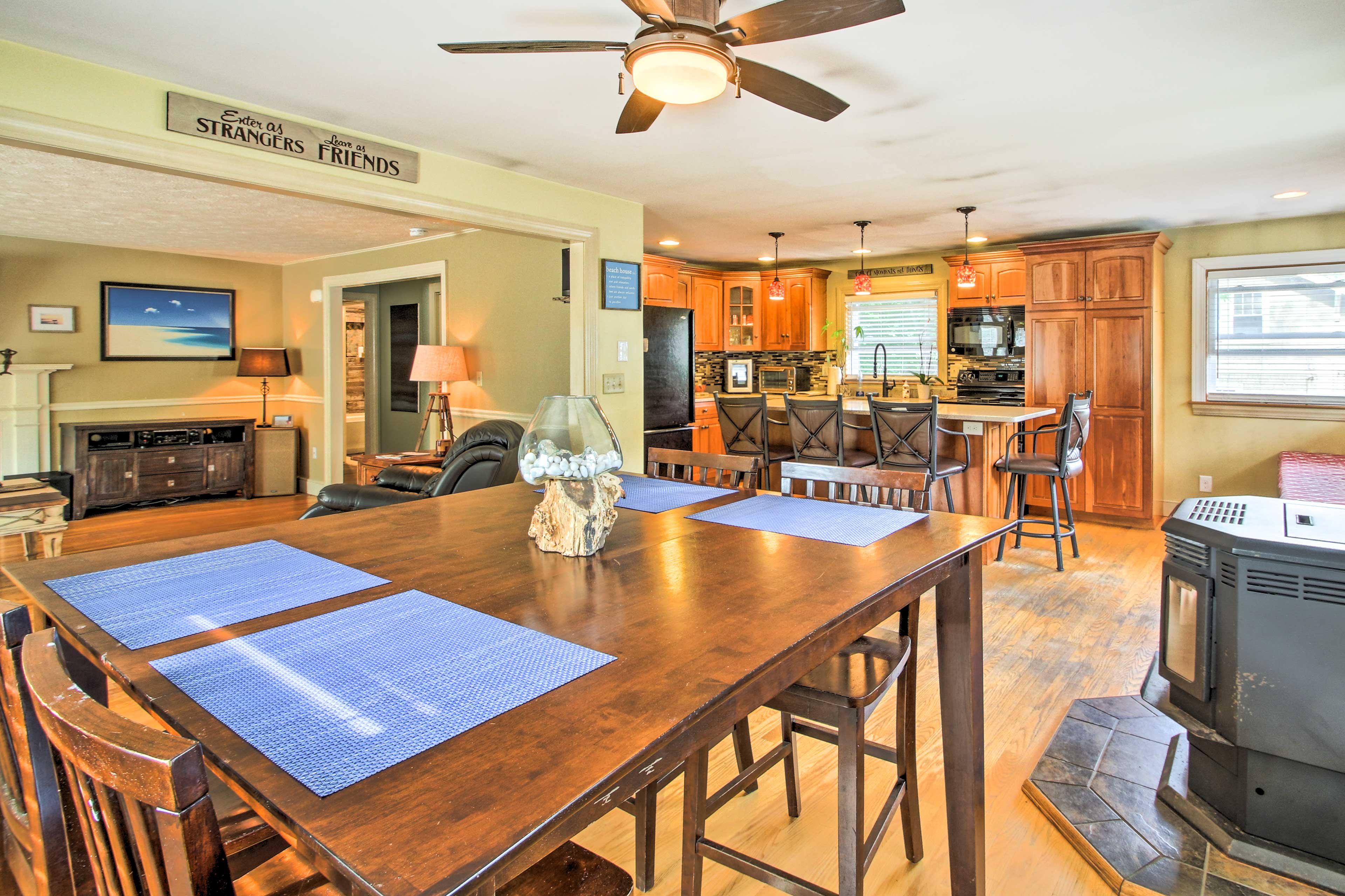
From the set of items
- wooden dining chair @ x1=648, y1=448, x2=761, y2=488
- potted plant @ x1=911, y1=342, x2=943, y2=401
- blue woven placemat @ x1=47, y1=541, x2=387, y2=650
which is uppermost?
potted plant @ x1=911, y1=342, x2=943, y2=401

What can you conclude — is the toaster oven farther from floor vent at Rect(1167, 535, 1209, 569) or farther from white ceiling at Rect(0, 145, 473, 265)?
floor vent at Rect(1167, 535, 1209, 569)

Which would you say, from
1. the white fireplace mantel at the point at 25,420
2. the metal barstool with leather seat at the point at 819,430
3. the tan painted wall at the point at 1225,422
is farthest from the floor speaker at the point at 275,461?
the tan painted wall at the point at 1225,422

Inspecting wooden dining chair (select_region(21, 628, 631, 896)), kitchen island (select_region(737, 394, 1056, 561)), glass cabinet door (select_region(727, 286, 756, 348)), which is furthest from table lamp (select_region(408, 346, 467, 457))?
wooden dining chair (select_region(21, 628, 631, 896))

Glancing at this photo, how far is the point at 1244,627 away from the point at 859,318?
6180 millimetres

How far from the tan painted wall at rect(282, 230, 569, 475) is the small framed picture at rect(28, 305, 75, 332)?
7.89ft

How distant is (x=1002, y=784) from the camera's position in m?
2.18

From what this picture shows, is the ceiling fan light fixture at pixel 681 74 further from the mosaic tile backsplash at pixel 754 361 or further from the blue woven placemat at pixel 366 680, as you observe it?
the mosaic tile backsplash at pixel 754 361

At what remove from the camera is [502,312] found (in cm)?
567

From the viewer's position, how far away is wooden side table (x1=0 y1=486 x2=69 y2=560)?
155 inches

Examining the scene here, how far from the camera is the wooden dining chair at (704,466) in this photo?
2.41 m

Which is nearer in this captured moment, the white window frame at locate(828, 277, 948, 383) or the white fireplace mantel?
the white fireplace mantel

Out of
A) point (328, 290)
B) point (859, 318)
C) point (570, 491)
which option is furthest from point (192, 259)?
point (570, 491)

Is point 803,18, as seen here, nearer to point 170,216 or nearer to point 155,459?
point 170,216

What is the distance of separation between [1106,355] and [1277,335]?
122 cm
